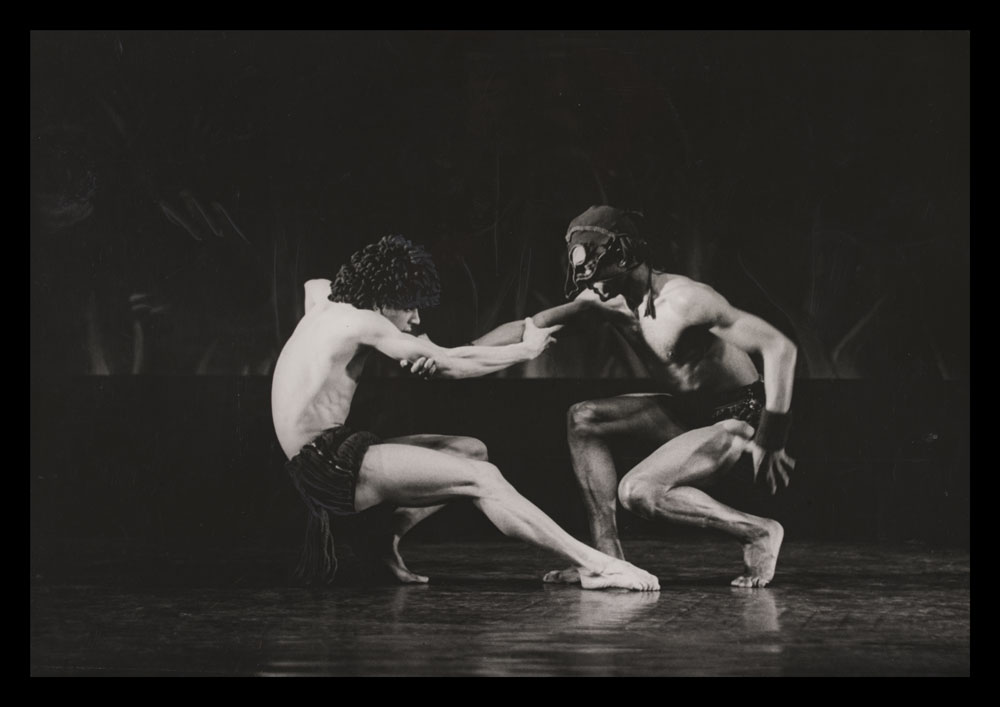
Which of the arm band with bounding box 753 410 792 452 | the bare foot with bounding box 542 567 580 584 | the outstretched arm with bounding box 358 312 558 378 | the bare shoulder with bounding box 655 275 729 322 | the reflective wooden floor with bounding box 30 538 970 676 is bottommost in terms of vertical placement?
the reflective wooden floor with bounding box 30 538 970 676

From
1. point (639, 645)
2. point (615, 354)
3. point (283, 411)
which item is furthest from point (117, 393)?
point (639, 645)

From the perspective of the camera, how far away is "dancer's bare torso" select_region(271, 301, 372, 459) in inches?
335

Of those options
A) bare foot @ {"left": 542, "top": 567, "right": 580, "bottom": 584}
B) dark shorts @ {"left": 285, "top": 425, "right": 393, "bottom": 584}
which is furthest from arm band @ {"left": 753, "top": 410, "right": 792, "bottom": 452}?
dark shorts @ {"left": 285, "top": 425, "right": 393, "bottom": 584}

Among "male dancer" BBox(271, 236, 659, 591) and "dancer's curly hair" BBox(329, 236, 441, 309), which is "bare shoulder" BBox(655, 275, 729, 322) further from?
"dancer's curly hair" BBox(329, 236, 441, 309)

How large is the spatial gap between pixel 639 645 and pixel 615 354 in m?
2.14

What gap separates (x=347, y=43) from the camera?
886 cm

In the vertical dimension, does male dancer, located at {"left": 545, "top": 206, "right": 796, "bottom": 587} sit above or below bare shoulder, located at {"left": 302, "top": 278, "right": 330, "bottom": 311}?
below

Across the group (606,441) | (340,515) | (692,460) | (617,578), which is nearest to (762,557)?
(692,460)

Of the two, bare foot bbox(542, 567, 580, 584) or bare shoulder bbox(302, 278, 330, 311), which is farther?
bare shoulder bbox(302, 278, 330, 311)

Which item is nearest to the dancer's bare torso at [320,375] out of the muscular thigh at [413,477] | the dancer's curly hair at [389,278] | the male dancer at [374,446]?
the male dancer at [374,446]

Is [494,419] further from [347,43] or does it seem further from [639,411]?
[347,43]

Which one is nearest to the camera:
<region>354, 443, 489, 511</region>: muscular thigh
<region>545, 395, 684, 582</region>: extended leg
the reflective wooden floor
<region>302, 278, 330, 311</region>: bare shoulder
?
the reflective wooden floor

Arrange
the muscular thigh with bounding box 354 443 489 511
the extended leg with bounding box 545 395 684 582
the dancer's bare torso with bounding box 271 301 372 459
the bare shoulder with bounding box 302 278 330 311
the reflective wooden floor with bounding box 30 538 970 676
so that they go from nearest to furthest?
1. the reflective wooden floor with bounding box 30 538 970 676
2. the muscular thigh with bounding box 354 443 489 511
3. the dancer's bare torso with bounding box 271 301 372 459
4. the extended leg with bounding box 545 395 684 582
5. the bare shoulder with bounding box 302 278 330 311

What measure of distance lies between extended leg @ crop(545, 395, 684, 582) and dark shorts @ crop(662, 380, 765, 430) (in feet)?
0.19
